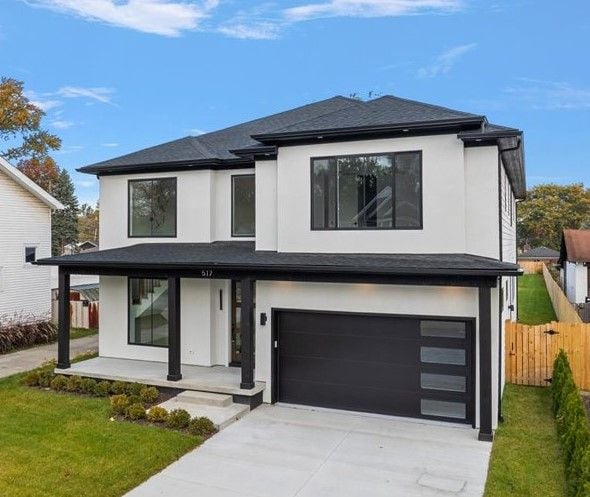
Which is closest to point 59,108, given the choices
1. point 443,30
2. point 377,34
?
point 377,34

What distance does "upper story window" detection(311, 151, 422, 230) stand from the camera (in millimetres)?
9555

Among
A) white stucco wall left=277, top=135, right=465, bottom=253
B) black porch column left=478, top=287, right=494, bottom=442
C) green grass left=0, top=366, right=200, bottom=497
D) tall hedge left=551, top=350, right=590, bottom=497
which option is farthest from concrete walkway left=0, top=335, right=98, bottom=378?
tall hedge left=551, top=350, right=590, bottom=497

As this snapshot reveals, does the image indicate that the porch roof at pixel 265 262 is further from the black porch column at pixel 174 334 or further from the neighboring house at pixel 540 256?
the neighboring house at pixel 540 256

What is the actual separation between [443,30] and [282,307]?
66.9ft

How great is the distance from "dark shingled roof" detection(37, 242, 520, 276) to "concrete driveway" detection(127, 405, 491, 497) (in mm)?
2783

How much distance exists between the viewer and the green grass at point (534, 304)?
19.9 meters

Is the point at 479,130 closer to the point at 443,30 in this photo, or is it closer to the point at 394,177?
the point at 394,177

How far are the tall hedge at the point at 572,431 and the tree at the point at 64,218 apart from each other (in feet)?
137

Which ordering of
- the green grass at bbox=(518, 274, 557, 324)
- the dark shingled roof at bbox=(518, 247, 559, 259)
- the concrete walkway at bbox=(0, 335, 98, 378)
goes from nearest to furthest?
the concrete walkway at bbox=(0, 335, 98, 378)
the green grass at bbox=(518, 274, 557, 324)
the dark shingled roof at bbox=(518, 247, 559, 259)

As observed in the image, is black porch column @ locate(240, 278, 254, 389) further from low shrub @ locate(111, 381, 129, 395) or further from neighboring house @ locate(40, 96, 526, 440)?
low shrub @ locate(111, 381, 129, 395)

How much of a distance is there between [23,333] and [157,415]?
9.72m

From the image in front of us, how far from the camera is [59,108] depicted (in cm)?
3509

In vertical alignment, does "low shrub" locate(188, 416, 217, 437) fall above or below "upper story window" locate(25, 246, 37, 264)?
below

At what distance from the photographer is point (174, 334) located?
34.3ft
